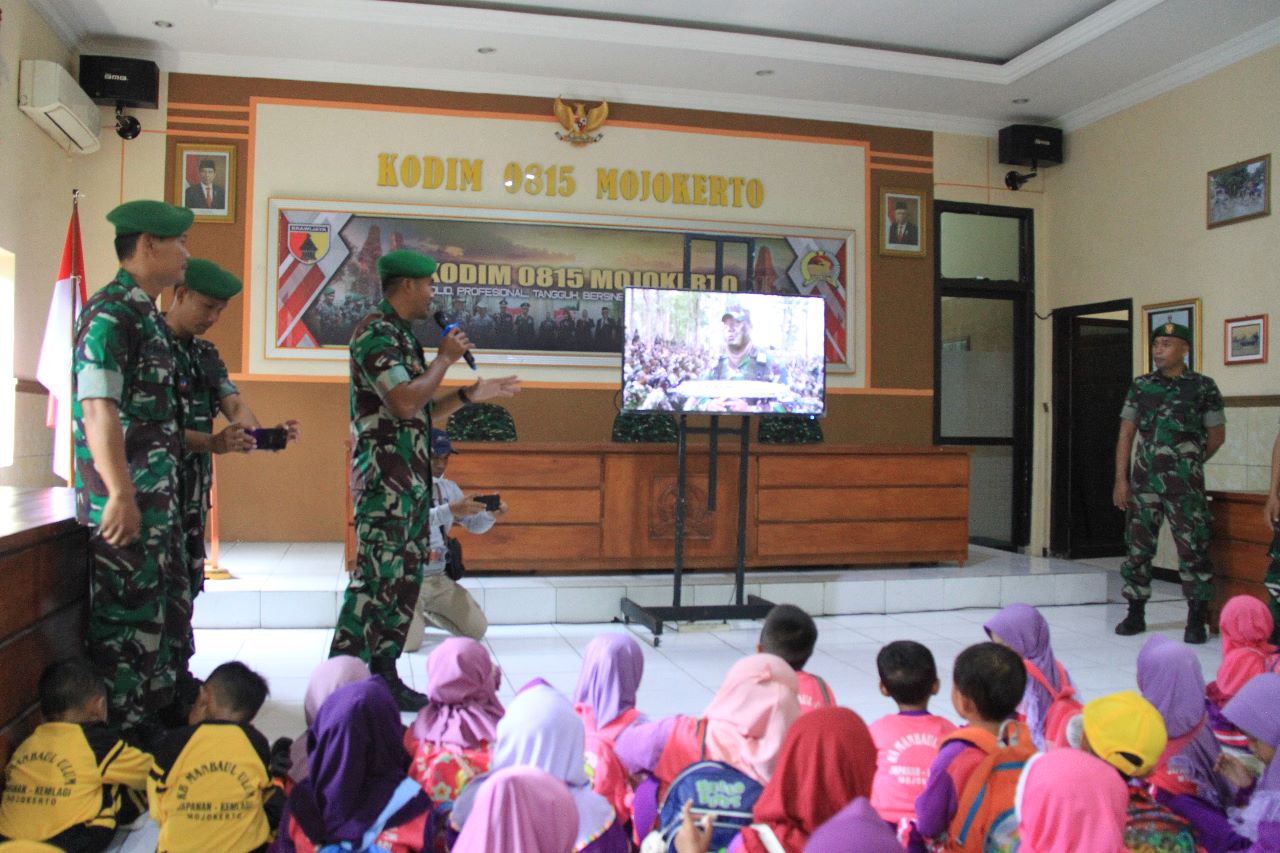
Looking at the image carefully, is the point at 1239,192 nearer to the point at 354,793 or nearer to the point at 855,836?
the point at 855,836

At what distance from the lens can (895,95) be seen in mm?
7246

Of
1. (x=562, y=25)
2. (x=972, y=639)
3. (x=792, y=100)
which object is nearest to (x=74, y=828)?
(x=972, y=639)

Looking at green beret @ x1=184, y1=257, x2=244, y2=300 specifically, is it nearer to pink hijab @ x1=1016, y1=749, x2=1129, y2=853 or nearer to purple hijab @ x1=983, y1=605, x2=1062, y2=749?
purple hijab @ x1=983, y1=605, x2=1062, y2=749

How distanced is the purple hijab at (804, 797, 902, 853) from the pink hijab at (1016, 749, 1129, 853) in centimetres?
31

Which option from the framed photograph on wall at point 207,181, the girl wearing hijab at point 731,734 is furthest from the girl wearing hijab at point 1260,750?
the framed photograph on wall at point 207,181

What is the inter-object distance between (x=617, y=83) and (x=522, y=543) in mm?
3533

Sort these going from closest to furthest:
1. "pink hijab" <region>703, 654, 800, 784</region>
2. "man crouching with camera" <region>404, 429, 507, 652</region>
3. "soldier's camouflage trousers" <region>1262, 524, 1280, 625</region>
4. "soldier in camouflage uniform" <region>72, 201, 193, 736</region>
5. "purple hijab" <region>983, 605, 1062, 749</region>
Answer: "pink hijab" <region>703, 654, 800, 784</region>, "soldier in camouflage uniform" <region>72, 201, 193, 736</region>, "purple hijab" <region>983, 605, 1062, 749</region>, "man crouching with camera" <region>404, 429, 507, 652</region>, "soldier's camouflage trousers" <region>1262, 524, 1280, 625</region>

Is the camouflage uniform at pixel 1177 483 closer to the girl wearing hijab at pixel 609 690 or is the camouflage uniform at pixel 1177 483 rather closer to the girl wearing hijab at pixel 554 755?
the girl wearing hijab at pixel 609 690

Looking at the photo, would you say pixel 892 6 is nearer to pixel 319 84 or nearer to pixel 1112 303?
pixel 1112 303

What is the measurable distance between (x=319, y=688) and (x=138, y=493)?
780 mm

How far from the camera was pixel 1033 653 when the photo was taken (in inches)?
106

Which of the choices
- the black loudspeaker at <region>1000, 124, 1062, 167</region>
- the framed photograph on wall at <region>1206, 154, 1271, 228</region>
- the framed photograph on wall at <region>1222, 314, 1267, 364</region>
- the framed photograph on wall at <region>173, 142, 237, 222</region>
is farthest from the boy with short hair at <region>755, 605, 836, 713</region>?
the black loudspeaker at <region>1000, 124, 1062, 167</region>

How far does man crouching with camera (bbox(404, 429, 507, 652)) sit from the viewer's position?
4266mm

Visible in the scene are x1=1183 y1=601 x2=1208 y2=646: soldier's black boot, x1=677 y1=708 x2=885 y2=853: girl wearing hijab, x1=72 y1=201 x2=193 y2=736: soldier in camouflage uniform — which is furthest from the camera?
x1=1183 y1=601 x2=1208 y2=646: soldier's black boot
